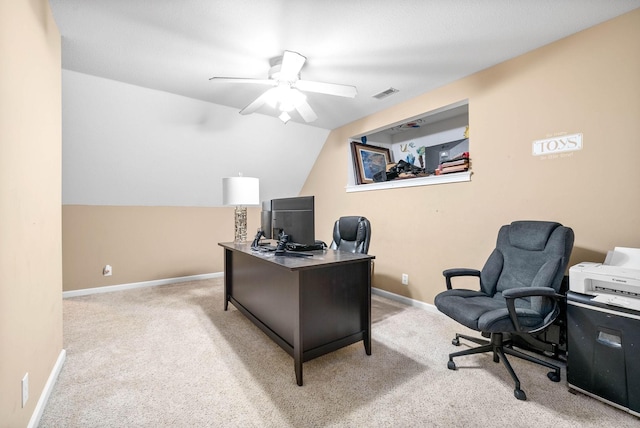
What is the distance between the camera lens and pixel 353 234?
306 centimetres

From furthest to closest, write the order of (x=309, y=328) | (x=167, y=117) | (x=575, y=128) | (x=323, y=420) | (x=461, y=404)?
(x=167, y=117) < (x=575, y=128) < (x=309, y=328) < (x=461, y=404) < (x=323, y=420)

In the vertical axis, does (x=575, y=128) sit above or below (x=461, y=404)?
above

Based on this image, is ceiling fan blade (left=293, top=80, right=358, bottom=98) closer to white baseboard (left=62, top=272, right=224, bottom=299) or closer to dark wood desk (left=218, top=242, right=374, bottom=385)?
dark wood desk (left=218, top=242, right=374, bottom=385)

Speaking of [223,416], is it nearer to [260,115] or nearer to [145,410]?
[145,410]

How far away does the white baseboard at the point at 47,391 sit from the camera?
4.77 feet

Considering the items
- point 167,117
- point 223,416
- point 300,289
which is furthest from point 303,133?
point 223,416

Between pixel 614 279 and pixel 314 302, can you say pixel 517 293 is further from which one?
pixel 314 302

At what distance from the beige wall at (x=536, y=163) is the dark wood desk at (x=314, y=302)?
134 centimetres

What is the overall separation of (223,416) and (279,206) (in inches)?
62.4

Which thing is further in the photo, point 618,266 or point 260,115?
point 260,115

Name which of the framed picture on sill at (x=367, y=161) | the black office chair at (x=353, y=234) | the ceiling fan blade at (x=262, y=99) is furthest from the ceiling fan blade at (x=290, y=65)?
the framed picture on sill at (x=367, y=161)

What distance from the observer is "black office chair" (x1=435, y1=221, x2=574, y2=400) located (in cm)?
177

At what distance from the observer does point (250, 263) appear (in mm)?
2715

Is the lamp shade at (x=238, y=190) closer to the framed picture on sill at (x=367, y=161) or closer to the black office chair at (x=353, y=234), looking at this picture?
the black office chair at (x=353, y=234)
